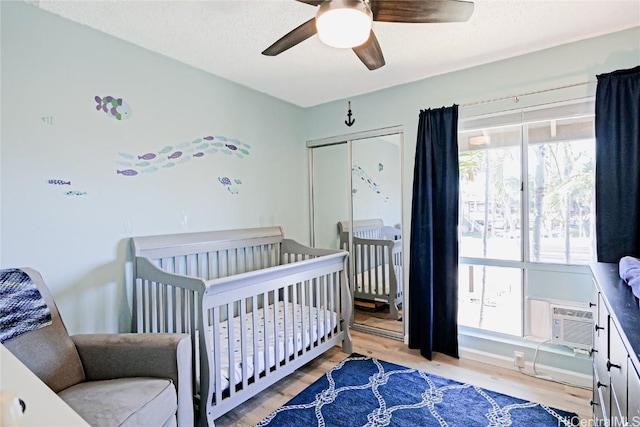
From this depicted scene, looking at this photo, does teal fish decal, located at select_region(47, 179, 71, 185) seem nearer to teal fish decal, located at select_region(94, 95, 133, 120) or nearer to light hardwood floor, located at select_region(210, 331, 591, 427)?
teal fish decal, located at select_region(94, 95, 133, 120)

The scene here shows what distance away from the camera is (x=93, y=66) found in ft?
6.61

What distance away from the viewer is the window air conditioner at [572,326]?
224 cm

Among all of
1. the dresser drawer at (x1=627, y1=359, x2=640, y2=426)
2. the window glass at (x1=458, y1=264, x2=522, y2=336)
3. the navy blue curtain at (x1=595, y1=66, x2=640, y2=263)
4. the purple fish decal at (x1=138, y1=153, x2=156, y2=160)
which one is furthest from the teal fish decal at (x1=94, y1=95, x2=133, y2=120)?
the navy blue curtain at (x1=595, y1=66, x2=640, y2=263)

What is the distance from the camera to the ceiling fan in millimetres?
1303

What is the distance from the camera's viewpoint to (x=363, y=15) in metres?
1.31

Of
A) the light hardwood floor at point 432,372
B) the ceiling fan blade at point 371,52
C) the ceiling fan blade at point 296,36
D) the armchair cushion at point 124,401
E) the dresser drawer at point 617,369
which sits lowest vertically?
the light hardwood floor at point 432,372

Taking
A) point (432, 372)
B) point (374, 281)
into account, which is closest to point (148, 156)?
point (374, 281)

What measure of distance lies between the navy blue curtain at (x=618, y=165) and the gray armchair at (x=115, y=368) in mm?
2579

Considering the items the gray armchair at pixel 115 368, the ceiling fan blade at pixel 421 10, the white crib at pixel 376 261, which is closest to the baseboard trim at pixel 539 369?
the white crib at pixel 376 261

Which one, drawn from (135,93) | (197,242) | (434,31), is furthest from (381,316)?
(135,93)

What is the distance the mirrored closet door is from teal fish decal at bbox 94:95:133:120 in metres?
1.87

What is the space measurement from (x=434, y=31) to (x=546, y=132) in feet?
3.76

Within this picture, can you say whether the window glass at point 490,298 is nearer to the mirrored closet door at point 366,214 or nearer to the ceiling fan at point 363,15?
the mirrored closet door at point 366,214

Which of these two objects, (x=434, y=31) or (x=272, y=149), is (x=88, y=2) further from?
(x=434, y=31)
